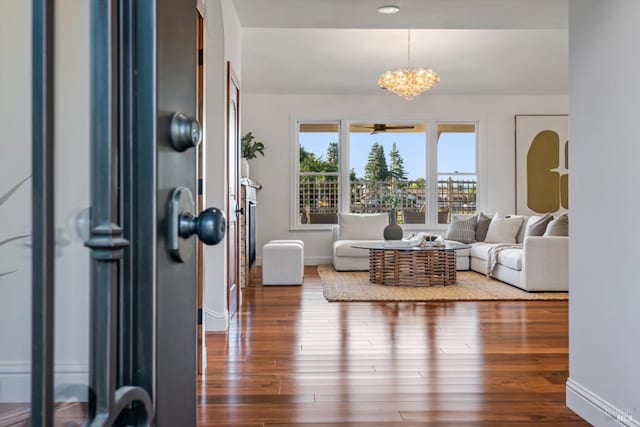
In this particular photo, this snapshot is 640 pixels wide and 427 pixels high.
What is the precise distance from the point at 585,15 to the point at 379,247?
13.1ft

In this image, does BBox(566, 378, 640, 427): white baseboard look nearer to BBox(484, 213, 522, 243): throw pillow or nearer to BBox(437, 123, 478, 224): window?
BBox(484, 213, 522, 243): throw pillow

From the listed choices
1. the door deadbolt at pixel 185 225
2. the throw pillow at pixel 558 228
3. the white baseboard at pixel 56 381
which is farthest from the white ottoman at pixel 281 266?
the white baseboard at pixel 56 381

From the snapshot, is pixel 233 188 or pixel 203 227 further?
pixel 233 188

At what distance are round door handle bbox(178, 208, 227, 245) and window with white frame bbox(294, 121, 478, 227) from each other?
25.1 ft

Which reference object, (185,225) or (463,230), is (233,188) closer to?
(185,225)

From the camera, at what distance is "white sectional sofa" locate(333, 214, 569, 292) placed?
5387 millimetres

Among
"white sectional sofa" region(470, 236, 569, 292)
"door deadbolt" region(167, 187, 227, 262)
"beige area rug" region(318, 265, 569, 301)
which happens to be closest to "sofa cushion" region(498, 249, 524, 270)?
"white sectional sofa" region(470, 236, 569, 292)

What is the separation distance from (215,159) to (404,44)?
3134 mm

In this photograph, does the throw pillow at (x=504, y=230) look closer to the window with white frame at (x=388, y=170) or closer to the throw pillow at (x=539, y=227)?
the window with white frame at (x=388, y=170)

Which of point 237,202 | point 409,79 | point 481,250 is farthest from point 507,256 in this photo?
point 237,202

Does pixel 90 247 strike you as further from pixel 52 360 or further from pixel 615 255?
pixel 615 255

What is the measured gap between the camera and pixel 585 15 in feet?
6.91

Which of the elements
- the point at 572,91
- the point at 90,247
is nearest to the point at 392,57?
the point at 572,91

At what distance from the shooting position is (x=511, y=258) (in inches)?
227
